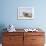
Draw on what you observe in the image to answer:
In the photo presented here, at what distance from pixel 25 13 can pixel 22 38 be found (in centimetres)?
91

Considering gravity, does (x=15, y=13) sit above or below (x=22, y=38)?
above

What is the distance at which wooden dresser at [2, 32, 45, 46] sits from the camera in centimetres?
354

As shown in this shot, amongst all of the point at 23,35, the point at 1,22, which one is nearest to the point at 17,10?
the point at 1,22

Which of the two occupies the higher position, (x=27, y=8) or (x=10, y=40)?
(x=27, y=8)

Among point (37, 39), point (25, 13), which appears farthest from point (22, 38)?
point (25, 13)

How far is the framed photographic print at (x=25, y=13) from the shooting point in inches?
158

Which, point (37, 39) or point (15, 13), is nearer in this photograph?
point (37, 39)

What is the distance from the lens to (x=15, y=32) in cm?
354

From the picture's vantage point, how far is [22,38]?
354 centimetres

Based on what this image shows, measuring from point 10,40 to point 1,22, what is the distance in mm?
815

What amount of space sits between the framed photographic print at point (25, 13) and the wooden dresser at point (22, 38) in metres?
0.72

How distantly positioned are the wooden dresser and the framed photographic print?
28.2 inches

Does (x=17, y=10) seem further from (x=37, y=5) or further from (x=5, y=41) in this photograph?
(x=5, y=41)

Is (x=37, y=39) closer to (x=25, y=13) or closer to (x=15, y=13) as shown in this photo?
(x=25, y=13)
